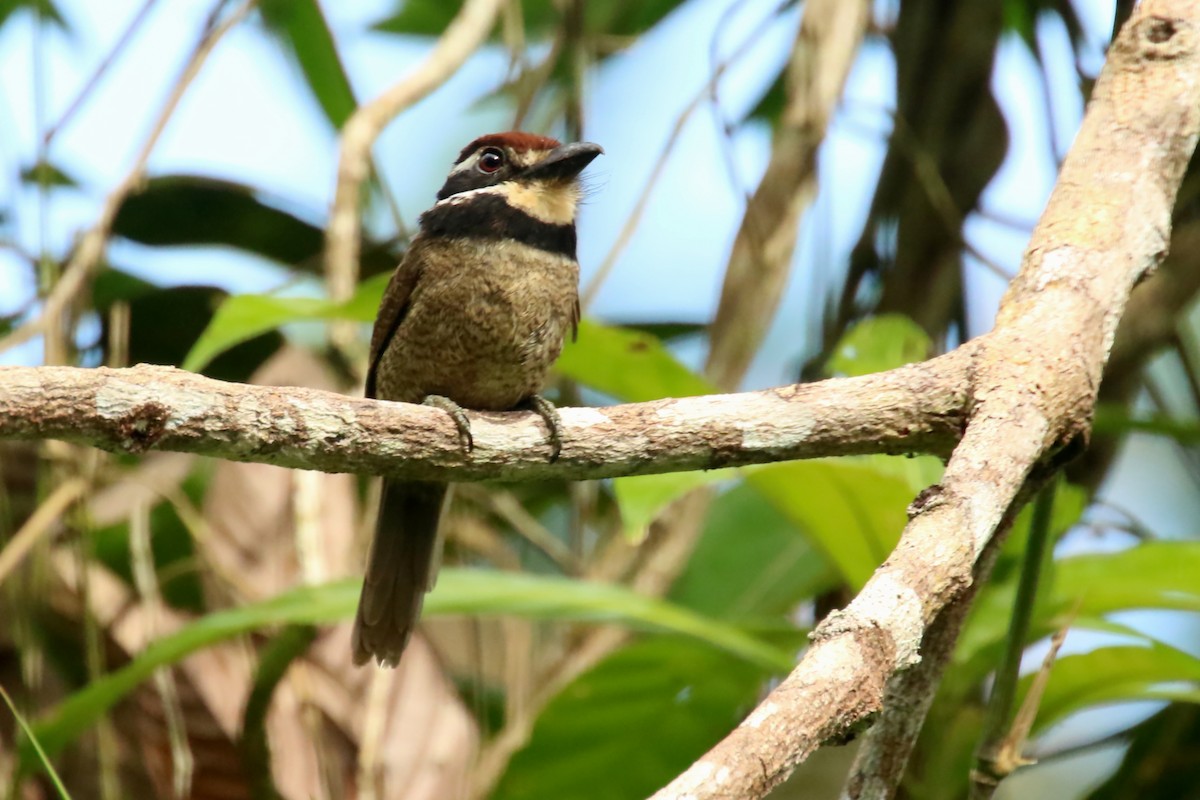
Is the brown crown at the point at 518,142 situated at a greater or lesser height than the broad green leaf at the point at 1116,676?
greater

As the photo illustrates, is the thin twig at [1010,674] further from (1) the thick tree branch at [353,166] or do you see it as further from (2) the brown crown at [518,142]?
(1) the thick tree branch at [353,166]

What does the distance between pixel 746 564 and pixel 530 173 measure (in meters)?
1.06

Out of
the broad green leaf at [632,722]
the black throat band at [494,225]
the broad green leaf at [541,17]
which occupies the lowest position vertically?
the broad green leaf at [632,722]

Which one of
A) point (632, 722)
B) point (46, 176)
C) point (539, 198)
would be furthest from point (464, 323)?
point (46, 176)

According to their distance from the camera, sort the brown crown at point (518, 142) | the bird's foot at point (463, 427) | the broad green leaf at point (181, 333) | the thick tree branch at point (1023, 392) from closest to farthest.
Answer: the thick tree branch at point (1023, 392) < the bird's foot at point (463, 427) < the brown crown at point (518, 142) < the broad green leaf at point (181, 333)

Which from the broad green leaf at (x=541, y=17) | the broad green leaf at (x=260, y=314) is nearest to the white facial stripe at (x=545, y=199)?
the broad green leaf at (x=260, y=314)

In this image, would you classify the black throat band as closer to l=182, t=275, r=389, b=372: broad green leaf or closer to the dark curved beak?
the dark curved beak

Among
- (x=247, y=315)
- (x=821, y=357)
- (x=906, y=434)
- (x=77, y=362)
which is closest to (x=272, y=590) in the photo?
(x=77, y=362)

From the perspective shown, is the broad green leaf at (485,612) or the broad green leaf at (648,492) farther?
the broad green leaf at (485,612)

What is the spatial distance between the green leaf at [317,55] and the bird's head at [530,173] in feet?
3.53

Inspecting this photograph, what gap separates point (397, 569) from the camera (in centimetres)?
253

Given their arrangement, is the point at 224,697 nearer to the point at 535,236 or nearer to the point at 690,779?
the point at 535,236

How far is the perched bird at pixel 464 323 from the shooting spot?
98.4 inches

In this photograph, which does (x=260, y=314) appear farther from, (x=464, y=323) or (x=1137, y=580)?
(x=1137, y=580)
